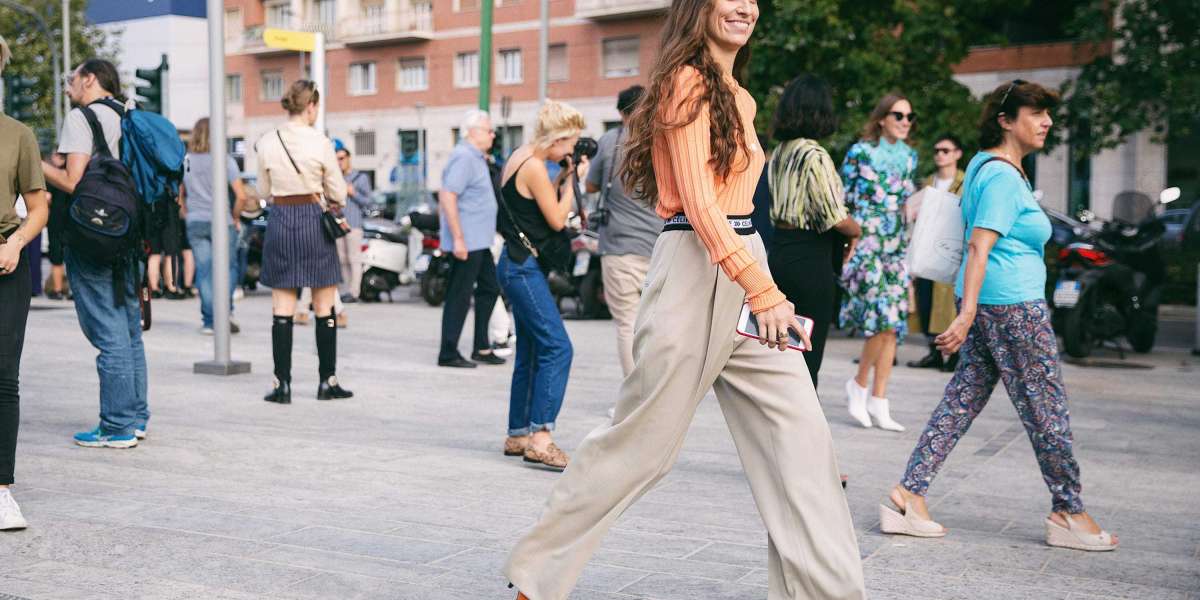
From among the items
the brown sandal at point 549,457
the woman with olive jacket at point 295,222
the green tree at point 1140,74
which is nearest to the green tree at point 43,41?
the green tree at point 1140,74

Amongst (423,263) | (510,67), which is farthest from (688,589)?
(510,67)

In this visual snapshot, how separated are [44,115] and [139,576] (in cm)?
3725

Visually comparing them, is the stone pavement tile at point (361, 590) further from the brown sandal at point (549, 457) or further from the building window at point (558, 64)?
the building window at point (558, 64)

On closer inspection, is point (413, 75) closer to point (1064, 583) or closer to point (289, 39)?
point (289, 39)

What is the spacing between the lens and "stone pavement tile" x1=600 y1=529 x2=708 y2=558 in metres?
4.73

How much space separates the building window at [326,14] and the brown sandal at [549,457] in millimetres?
52811

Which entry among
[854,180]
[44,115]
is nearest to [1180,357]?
[854,180]

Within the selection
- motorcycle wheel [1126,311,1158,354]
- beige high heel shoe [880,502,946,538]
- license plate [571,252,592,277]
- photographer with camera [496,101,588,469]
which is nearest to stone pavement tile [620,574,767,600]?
beige high heel shoe [880,502,946,538]

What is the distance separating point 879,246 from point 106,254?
14.6 feet

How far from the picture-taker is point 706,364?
3561mm

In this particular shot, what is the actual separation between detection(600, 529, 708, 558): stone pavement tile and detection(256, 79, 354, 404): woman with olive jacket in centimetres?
380

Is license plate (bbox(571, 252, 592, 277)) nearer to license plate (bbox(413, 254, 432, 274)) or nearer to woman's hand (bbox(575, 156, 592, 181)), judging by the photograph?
license plate (bbox(413, 254, 432, 274))

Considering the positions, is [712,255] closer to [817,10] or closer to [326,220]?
[326,220]

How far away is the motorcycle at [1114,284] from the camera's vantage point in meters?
11.9
